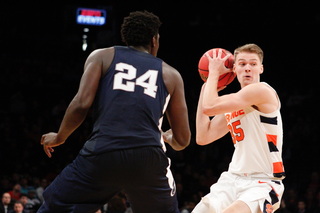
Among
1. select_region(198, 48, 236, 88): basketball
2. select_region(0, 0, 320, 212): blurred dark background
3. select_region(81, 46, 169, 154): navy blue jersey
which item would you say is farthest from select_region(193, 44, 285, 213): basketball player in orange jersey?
select_region(0, 0, 320, 212): blurred dark background

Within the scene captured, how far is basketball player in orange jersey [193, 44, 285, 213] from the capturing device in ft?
14.2

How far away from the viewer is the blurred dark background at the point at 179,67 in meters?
13.4

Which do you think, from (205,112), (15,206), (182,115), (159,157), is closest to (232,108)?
(205,112)

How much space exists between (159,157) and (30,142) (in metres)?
10.8

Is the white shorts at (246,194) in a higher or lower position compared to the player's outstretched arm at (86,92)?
lower

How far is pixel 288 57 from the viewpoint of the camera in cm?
1720

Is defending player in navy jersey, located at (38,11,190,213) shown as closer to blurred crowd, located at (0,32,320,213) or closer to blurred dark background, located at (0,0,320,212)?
blurred crowd, located at (0,32,320,213)

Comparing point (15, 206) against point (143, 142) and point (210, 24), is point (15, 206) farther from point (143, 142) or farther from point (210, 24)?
point (210, 24)

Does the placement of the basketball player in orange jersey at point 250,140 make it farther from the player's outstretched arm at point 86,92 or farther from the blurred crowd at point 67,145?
the blurred crowd at point 67,145

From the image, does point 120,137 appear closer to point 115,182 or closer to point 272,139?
point 115,182

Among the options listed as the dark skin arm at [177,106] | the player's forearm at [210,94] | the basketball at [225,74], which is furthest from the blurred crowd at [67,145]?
the dark skin arm at [177,106]

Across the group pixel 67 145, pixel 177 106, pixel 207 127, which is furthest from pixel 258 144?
pixel 67 145

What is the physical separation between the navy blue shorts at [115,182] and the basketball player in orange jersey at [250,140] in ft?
3.06

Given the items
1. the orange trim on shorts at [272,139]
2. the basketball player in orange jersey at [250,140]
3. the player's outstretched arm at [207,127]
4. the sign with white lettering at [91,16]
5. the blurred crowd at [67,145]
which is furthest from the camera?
the sign with white lettering at [91,16]
